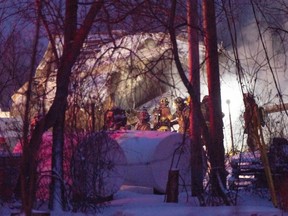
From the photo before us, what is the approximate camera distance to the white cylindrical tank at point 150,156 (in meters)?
14.5

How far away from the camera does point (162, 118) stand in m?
18.8

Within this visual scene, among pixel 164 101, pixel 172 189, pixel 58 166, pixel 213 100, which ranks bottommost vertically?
pixel 172 189

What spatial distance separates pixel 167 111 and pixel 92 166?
24.2 ft

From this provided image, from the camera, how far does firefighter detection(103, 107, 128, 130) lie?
1237cm

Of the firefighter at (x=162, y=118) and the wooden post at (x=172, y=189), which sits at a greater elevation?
the firefighter at (x=162, y=118)

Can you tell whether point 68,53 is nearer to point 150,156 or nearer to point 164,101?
point 150,156

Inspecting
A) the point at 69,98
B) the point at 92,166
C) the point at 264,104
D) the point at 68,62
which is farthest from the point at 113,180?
the point at 264,104

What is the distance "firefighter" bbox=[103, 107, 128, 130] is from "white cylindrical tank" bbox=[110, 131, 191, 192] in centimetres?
28

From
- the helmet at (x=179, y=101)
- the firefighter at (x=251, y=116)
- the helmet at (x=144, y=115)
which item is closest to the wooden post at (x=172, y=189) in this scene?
the firefighter at (x=251, y=116)

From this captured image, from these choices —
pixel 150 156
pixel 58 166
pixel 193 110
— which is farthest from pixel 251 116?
pixel 150 156

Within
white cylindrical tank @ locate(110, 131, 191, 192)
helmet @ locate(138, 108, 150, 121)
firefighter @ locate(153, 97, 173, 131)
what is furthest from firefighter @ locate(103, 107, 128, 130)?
firefighter @ locate(153, 97, 173, 131)

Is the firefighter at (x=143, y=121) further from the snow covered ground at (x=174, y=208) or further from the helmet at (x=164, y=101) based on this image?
the snow covered ground at (x=174, y=208)

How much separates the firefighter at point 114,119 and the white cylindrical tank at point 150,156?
28 centimetres

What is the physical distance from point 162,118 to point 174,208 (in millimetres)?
10776
